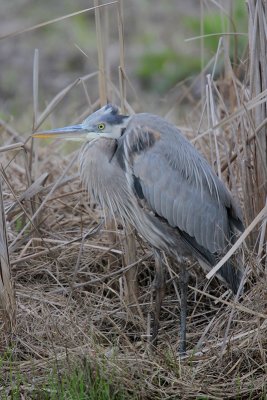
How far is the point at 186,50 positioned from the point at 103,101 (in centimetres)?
496

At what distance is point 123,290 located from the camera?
4395 mm

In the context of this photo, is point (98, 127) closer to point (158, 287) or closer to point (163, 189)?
point (163, 189)

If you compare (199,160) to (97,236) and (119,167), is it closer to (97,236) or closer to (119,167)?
(119,167)

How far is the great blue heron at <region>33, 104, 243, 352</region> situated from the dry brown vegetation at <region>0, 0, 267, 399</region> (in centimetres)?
15

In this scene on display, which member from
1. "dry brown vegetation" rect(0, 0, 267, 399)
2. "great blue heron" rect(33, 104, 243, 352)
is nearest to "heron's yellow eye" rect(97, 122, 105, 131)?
"great blue heron" rect(33, 104, 243, 352)

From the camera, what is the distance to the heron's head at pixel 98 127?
403 cm

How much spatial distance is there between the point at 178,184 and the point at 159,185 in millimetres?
110

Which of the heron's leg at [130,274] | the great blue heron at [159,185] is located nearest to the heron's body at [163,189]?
the great blue heron at [159,185]

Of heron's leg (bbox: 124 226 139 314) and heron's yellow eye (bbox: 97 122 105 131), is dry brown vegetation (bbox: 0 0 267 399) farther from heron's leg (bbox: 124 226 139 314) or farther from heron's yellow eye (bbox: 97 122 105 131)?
heron's yellow eye (bbox: 97 122 105 131)

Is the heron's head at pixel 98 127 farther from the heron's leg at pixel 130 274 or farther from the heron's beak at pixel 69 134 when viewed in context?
the heron's leg at pixel 130 274

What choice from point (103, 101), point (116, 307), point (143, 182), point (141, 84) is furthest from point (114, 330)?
point (141, 84)

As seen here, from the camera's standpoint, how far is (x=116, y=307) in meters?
4.35

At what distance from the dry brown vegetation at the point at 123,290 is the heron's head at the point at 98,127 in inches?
7.1

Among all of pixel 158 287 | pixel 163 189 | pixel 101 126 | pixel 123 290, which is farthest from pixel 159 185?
pixel 123 290
